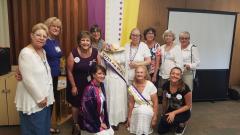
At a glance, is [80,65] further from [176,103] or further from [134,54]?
[176,103]

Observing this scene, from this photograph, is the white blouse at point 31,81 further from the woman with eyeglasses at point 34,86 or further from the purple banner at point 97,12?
the purple banner at point 97,12

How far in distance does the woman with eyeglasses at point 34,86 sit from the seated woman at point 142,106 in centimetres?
99

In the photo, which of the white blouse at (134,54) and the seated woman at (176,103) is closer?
the seated woman at (176,103)

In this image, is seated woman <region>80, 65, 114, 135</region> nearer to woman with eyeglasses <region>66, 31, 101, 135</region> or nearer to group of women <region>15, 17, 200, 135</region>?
group of women <region>15, 17, 200, 135</region>

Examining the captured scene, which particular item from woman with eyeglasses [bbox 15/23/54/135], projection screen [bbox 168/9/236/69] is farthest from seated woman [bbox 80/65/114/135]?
projection screen [bbox 168/9/236/69]

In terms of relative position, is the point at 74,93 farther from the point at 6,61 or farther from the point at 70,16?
the point at 70,16

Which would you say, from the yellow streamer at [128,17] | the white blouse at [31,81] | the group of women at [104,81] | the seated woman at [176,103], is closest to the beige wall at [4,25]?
the group of women at [104,81]

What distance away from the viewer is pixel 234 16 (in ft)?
14.0

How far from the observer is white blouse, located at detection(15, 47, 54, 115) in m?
1.98

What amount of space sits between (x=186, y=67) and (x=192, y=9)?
118cm

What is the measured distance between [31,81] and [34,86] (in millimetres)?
45

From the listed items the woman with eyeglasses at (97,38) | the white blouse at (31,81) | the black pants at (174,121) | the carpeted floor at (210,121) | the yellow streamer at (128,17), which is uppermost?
the yellow streamer at (128,17)

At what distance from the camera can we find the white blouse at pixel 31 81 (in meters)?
1.98

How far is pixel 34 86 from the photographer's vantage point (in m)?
2.01
